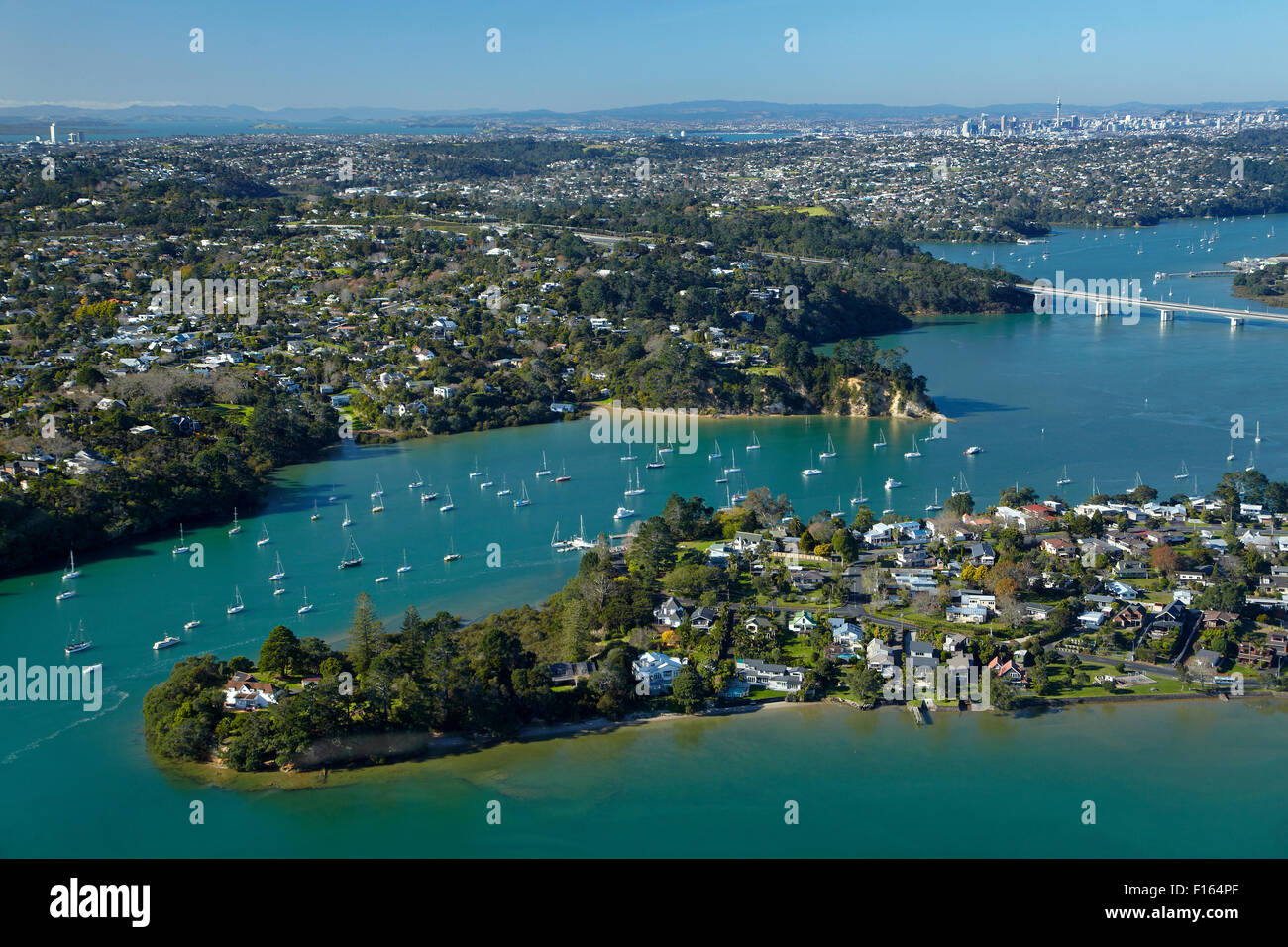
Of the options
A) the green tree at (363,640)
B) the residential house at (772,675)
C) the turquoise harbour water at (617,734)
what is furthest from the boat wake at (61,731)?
the residential house at (772,675)

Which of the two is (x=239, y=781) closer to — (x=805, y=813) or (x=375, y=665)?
(x=375, y=665)

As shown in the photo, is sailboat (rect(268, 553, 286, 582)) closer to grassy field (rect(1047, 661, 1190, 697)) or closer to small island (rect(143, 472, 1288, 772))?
small island (rect(143, 472, 1288, 772))

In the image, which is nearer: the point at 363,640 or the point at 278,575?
the point at 363,640

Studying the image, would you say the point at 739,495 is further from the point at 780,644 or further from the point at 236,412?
the point at 236,412

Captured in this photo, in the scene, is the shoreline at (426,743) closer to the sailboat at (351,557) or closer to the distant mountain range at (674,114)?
the sailboat at (351,557)

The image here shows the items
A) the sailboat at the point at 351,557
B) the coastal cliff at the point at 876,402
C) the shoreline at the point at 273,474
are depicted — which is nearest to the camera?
the sailboat at the point at 351,557

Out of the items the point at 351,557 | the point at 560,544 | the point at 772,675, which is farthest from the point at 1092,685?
the point at 351,557
